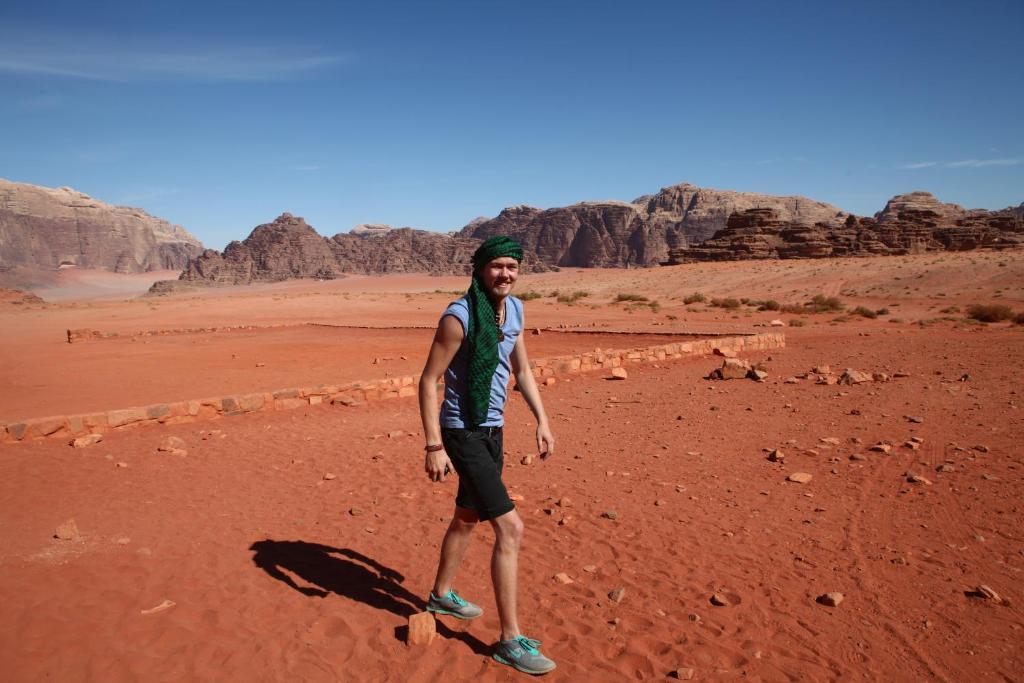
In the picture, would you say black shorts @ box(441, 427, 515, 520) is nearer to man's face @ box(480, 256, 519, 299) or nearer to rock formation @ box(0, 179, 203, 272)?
man's face @ box(480, 256, 519, 299)

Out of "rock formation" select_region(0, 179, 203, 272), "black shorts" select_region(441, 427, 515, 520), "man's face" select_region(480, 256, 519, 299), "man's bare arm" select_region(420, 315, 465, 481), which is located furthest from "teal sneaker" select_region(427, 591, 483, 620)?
"rock formation" select_region(0, 179, 203, 272)

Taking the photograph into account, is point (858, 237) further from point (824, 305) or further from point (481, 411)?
point (481, 411)

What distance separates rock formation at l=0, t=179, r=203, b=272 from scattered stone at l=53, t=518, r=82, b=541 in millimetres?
159874

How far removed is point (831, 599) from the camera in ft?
12.4

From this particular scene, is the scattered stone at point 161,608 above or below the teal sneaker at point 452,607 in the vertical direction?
below

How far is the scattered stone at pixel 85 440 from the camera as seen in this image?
7539mm

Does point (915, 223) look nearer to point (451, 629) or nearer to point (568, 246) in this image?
point (568, 246)

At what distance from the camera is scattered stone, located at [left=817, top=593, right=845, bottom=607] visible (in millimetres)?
3768

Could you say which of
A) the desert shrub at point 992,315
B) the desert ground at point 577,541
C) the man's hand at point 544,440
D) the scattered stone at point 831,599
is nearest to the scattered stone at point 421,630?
the desert ground at point 577,541

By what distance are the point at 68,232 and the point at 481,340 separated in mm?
184131

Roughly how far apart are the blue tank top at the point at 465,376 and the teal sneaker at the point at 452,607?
43.1 inches

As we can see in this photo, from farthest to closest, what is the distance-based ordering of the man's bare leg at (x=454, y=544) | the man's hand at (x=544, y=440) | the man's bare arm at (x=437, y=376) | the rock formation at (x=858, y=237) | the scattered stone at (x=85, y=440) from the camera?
the rock formation at (x=858, y=237) → the scattered stone at (x=85, y=440) → the man's hand at (x=544, y=440) → the man's bare leg at (x=454, y=544) → the man's bare arm at (x=437, y=376)

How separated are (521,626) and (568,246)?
499 ft

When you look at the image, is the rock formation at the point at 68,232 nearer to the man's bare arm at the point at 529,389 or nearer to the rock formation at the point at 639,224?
the rock formation at the point at 639,224
